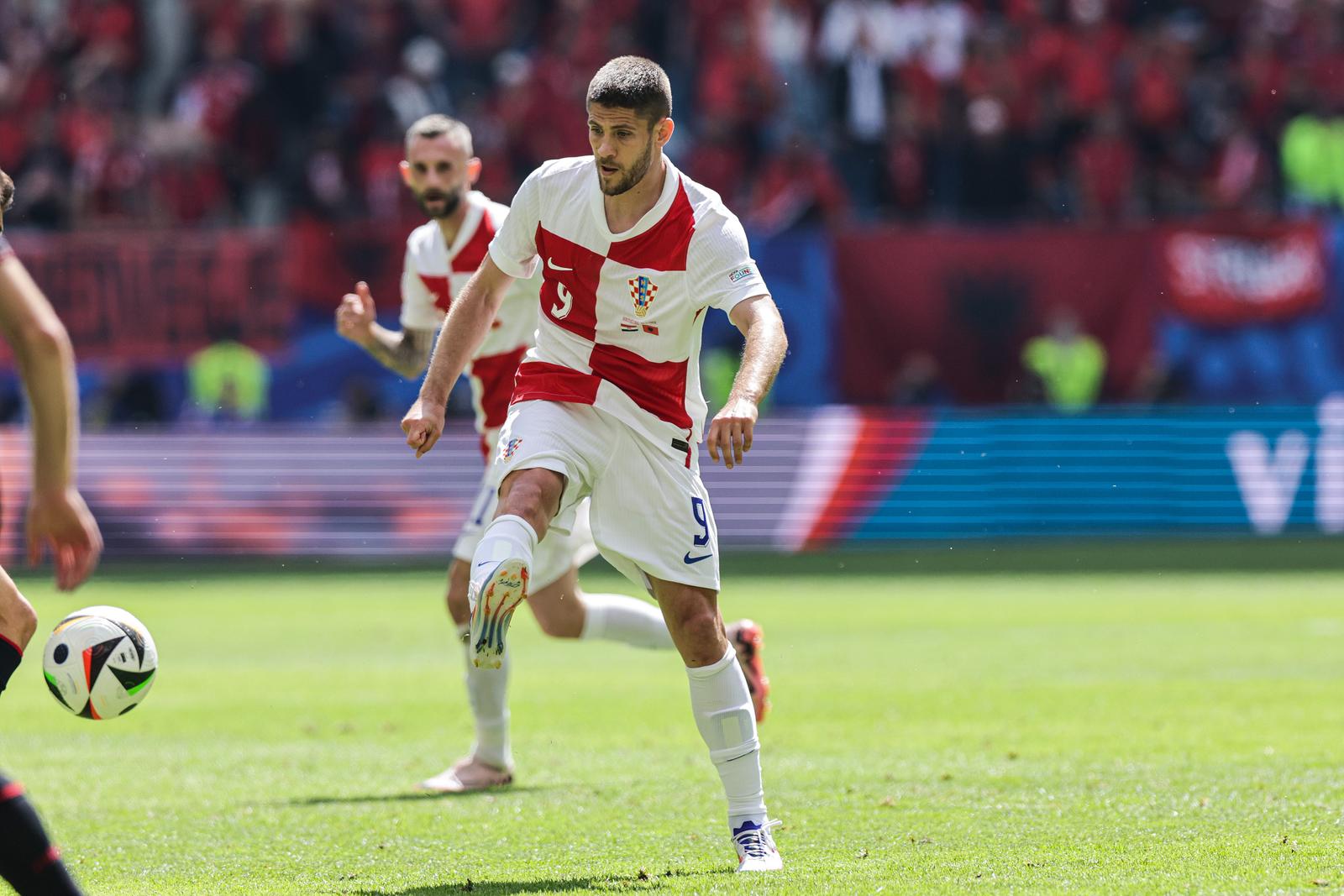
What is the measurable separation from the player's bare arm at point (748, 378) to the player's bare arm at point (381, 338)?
2.18 metres

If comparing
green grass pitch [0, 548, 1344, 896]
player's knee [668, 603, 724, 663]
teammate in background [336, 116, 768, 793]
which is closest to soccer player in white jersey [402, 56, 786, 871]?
player's knee [668, 603, 724, 663]

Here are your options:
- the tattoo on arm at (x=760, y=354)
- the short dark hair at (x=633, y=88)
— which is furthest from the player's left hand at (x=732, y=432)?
the short dark hair at (x=633, y=88)

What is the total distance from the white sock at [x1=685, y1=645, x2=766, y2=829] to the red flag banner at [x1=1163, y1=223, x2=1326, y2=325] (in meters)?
16.9

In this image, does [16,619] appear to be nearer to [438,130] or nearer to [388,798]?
[388,798]

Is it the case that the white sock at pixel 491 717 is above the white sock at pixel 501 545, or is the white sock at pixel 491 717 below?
below

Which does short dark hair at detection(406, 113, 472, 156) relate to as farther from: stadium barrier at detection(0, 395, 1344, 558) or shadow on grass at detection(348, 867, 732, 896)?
stadium barrier at detection(0, 395, 1344, 558)

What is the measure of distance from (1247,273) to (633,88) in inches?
685

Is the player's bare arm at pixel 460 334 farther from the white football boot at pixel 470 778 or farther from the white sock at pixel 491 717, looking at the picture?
the white football boot at pixel 470 778

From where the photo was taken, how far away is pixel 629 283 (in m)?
6.65

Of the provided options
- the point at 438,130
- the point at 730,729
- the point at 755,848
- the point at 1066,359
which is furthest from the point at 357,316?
the point at 1066,359

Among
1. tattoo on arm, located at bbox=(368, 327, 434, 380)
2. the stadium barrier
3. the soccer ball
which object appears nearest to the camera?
the soccer ball

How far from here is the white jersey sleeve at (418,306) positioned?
9047mm

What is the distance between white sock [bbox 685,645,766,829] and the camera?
21.2 feet

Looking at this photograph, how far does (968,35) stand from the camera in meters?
25.4
